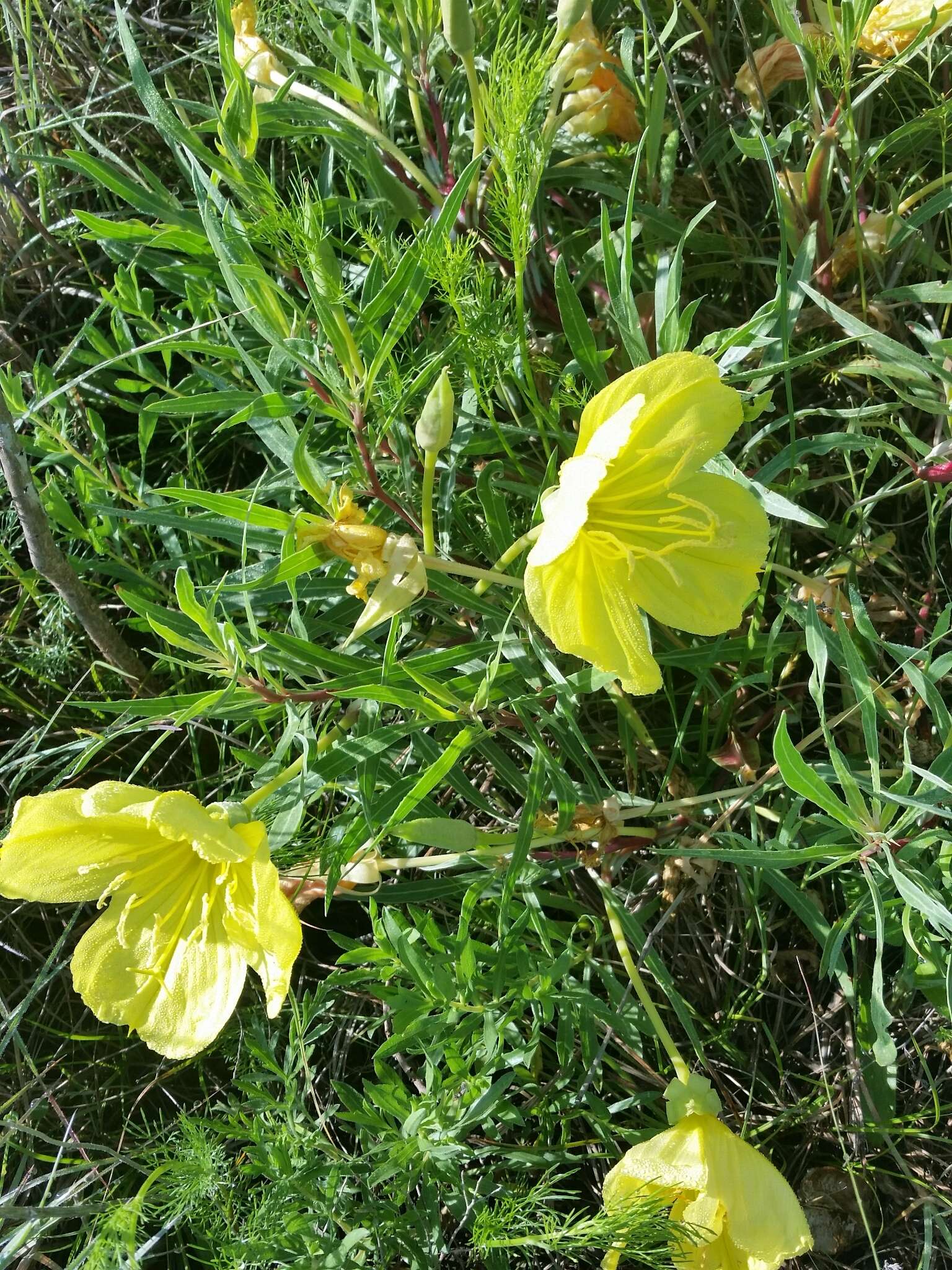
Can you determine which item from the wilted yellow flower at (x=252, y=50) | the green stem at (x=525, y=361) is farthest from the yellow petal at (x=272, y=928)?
the wilted yellow flower at (x=252, y=50)

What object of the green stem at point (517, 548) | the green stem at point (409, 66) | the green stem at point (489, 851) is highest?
the green stem at point (409, 66)

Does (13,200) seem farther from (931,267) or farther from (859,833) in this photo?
(859,833)

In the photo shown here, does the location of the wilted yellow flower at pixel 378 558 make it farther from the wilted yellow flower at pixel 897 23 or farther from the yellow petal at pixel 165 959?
the wilted yellow flower at pixel 897 23

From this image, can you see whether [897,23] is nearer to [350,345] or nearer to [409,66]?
[409,66]

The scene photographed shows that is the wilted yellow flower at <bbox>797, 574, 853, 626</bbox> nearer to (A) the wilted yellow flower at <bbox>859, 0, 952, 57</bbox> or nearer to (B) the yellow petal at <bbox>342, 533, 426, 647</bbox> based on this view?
(B) the yellow petal at <bbox>342, 533, 426, 647</bbox>

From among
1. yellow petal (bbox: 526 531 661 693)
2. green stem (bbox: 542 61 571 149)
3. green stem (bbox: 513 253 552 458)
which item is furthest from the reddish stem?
yellow petal (bbox: 526 531 661 693)

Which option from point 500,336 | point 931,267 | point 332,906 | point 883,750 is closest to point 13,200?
point 500,336
